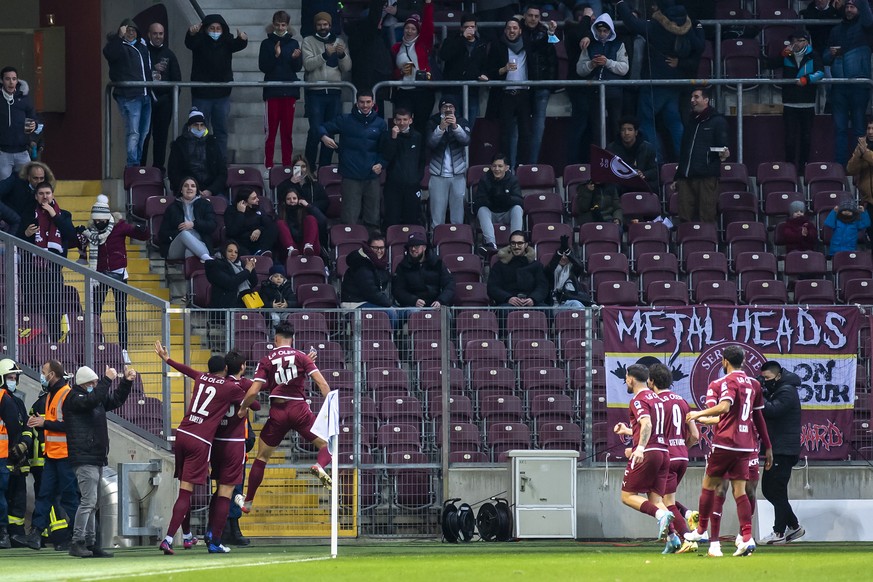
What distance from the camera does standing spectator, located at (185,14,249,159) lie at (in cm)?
2403

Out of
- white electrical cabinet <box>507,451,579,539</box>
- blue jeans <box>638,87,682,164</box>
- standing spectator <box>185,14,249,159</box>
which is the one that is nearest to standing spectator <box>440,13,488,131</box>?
blue jeans <box>638,87,682,164</box>

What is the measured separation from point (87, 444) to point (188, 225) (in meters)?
5.79

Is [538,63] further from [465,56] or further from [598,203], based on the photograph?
[598,203]

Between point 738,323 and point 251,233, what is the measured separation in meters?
6.26

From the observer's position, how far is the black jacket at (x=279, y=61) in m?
24.2

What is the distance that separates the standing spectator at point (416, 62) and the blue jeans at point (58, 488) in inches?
343

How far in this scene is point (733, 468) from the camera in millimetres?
15836

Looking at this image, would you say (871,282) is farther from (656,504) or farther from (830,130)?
(656,504)

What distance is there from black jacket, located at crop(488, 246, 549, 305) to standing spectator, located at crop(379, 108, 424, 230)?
7.27ft

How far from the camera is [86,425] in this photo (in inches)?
645

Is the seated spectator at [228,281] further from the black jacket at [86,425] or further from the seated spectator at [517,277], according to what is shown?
the black jacket at [86,425]

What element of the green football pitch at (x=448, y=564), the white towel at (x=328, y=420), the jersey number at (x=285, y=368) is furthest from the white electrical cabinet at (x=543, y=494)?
the white towel at (x=328, y=420)

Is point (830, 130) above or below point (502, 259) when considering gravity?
above

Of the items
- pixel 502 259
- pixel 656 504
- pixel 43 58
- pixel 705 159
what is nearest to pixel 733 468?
pixel 656 504
